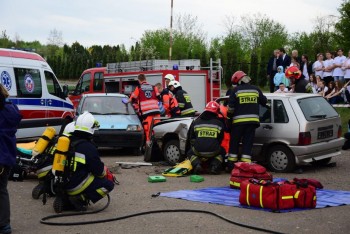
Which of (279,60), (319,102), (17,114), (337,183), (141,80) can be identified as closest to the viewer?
(17,114)

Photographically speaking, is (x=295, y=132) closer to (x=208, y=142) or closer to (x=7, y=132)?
(x=208, y=142)

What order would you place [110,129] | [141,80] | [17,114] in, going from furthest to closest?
[141,80] → [110,129] → [17,114]

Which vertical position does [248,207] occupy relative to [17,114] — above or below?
below

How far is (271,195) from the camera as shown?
8.15 m

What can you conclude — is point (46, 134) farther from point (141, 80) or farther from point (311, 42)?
point (311, 42)

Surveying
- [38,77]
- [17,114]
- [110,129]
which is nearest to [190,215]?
[17,114]

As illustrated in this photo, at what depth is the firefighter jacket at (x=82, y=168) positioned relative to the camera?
8.05 meters

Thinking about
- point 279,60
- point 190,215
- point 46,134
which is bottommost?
point 190,215

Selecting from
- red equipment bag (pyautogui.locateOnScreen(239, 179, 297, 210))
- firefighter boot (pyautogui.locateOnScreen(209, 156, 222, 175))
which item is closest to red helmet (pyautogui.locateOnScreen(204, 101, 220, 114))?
firefighter boot (pyautogui.locateOnScreen(209, 156, 222, 175))

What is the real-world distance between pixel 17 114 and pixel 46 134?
200cm

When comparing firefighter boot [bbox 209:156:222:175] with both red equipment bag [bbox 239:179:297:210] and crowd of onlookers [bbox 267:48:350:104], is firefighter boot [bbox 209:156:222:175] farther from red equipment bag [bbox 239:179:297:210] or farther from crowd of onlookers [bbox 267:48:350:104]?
crowd of onlookers [bbox 267:48:350:104]

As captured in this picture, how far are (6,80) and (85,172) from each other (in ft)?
26.4

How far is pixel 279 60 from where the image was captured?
66.4ft

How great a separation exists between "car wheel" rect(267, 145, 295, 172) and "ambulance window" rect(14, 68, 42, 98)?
7.23 meters
